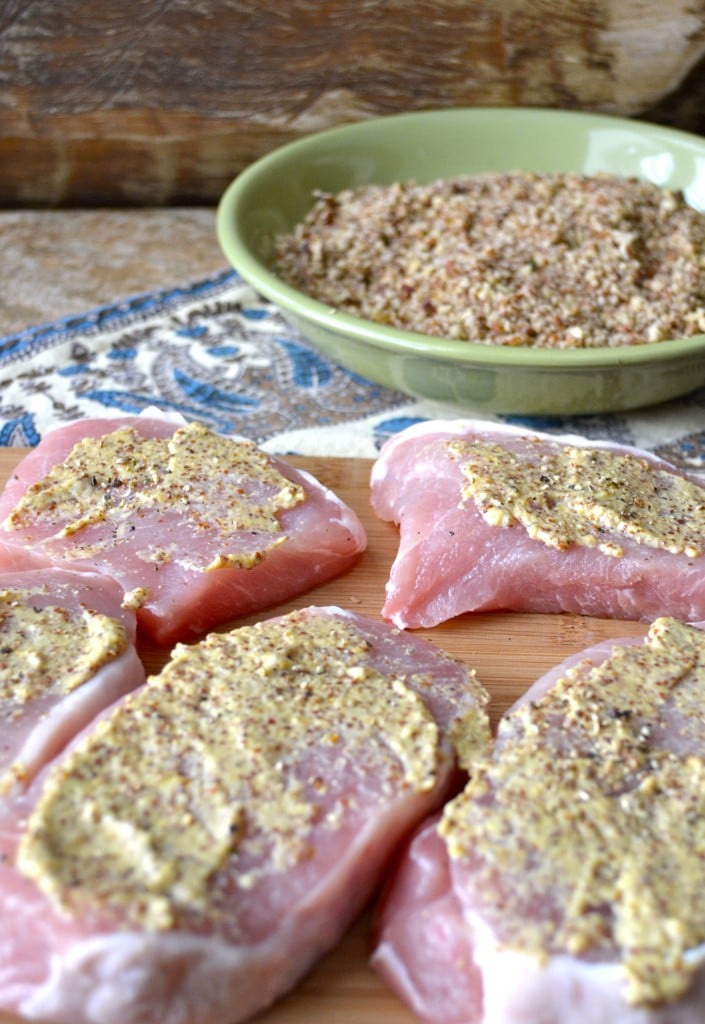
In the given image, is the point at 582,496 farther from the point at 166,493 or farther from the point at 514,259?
the point at 514,259

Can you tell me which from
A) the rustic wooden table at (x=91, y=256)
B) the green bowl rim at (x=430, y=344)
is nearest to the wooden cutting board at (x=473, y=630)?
the green bowl rim at (x=430, y=344)

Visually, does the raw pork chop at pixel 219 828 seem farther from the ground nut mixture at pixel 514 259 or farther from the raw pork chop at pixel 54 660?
the ground nut mixture at pixel 514 259

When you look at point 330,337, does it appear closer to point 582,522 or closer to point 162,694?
point 582,522

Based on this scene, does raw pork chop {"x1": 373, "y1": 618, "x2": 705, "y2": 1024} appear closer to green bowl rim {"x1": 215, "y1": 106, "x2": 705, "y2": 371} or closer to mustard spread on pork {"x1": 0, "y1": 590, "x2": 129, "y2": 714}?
mustard spread on pork {"x1": 0, "y1": 590, "x2": 129, "y2": 714}

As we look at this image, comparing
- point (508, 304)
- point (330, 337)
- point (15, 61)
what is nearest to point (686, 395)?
point (508, 304)

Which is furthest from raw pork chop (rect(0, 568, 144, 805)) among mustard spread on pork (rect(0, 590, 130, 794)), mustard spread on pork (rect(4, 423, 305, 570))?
mustard spread on pork (rect(4, 423, 305, 570))

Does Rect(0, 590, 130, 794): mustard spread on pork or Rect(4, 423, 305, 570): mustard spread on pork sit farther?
Rect(4, 423, 305, 570): mustard spread on pork
